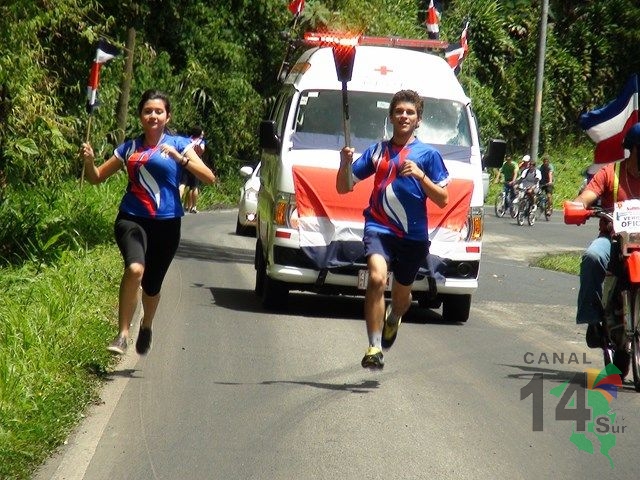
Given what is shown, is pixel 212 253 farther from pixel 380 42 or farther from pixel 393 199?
pixel 393 199

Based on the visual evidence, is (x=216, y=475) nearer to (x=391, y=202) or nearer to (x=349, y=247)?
(x=391, y=202)

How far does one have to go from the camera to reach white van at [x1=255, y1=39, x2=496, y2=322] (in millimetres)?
12414

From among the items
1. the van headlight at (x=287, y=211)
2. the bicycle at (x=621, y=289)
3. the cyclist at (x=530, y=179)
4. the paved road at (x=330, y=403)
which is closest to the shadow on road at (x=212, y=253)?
the paved road at (x=330, y=403)

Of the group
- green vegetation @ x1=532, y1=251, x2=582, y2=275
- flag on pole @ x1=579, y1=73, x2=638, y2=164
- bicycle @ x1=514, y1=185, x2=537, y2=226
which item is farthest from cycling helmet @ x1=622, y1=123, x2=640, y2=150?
bicycle @ x1=514, y1=185, x2=537, y2=226

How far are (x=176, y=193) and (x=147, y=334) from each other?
1.07m

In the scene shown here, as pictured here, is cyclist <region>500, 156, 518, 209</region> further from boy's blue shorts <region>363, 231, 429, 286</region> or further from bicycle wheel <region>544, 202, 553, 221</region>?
boy's blue shorts <region>363, 231, 429, 286</region>

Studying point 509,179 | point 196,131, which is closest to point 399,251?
point 196,131

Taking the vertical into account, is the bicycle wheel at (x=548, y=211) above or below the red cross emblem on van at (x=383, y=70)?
below

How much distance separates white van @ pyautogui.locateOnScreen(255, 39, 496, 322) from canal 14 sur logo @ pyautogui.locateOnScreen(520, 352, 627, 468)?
2.42 m

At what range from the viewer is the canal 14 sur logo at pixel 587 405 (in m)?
7.44

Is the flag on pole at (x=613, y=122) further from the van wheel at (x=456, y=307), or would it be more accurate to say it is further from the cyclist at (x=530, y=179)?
the cyclist at (x=530, y=179)

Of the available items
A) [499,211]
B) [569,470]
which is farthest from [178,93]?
[569,470]

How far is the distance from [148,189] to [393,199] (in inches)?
66.1

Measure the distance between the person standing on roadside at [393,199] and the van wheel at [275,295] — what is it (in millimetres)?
3875
